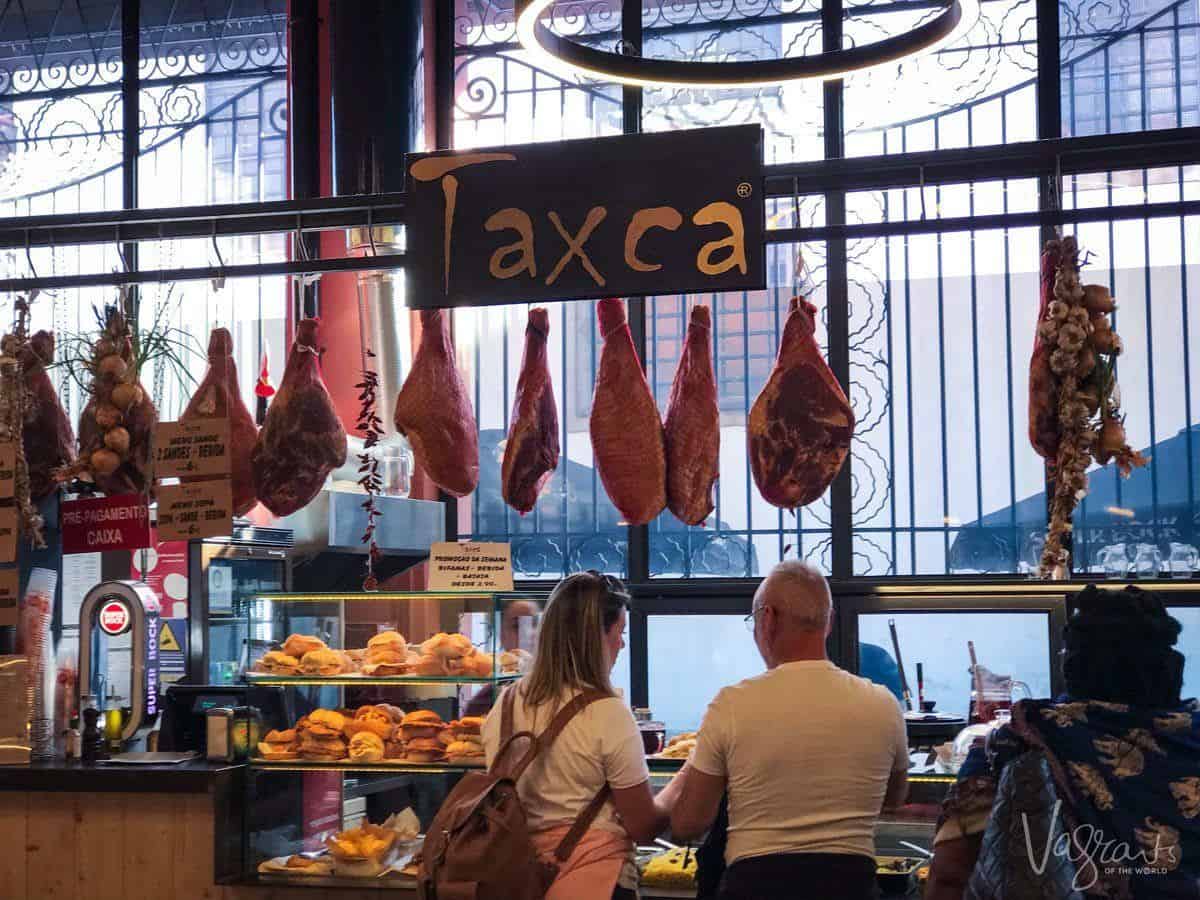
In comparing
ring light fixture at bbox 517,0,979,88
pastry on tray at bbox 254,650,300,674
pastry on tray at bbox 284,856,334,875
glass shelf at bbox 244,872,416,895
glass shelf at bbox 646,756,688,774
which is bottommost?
glass shelf at bbox 244,872,416,895

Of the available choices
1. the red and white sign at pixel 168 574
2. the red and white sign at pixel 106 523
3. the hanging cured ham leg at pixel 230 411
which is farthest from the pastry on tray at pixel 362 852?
the red and white sign at pixel 168 574

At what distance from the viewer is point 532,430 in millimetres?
4199

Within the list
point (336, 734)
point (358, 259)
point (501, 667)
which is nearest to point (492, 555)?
point (501, 667)

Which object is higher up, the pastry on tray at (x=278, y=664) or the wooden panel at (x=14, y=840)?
the pastry on tray at (x=278, y=664)

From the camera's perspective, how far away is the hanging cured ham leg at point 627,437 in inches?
161

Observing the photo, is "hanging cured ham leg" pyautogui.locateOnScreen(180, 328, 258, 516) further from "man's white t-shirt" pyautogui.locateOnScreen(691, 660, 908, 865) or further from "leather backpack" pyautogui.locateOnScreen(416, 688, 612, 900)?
"man's white t-shirt" pyautogui.locateOnScreen(691, 660, 908, 865)

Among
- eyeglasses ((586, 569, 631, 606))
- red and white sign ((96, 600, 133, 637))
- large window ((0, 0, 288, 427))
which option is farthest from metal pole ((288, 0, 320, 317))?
eyeglasses ((586, 569, 631, 606))

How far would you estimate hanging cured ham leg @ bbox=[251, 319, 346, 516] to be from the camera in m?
4.29

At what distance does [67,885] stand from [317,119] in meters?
4.04

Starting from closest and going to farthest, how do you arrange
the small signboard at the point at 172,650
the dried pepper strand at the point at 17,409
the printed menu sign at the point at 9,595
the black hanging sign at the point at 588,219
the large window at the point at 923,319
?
the black hanging sign at the point at 588,219, the dried pepper strand at the point at 17,409, the printed menu sign at the point at 9,595, the large window at the point at 923,319, the small signboard at the point at 172,650

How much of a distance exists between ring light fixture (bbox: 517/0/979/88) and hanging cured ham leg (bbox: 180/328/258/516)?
149 centimetres

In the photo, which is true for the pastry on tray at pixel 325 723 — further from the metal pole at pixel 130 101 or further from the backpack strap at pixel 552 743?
the metal pole at pixel 130 101

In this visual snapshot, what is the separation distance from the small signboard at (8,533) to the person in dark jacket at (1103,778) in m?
3.32

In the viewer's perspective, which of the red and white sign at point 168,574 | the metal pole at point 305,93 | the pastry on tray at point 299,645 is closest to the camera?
the pastry on tray at point 299,645
